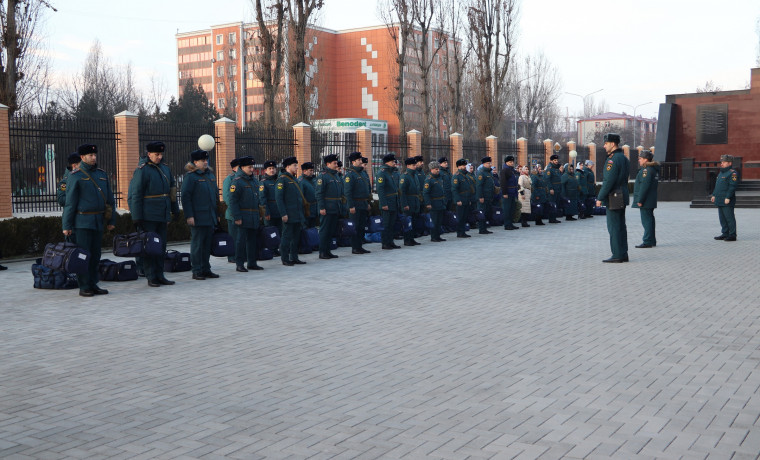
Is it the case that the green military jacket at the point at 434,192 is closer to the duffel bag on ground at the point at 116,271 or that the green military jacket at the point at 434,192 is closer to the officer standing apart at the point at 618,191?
the officer standing apart at the point at 618,191

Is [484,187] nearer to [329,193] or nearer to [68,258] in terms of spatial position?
[329,193]

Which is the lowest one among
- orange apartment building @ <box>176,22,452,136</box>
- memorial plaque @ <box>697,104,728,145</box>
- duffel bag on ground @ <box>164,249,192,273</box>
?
duffel bag on ground @ <box>164,249,192,273</box>

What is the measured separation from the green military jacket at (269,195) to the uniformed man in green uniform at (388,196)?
260 cm

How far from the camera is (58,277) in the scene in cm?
1029

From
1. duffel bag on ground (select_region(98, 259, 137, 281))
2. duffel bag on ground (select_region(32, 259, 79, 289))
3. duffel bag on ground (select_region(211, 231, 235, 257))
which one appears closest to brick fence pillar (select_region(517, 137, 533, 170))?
duffel bag on ground (select_region(211, 231, 235, 257))

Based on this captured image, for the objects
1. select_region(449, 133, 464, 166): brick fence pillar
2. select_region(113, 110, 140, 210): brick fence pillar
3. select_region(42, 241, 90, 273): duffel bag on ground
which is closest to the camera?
select_region(42, 241, 90, 273): duffel bag on ground

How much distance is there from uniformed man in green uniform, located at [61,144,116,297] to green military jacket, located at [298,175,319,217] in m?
4.12

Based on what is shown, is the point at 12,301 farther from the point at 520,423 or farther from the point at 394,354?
the point at 520,423

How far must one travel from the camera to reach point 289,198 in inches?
494

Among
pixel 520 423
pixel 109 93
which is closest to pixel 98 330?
pixel 520 423

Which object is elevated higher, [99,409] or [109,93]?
[109,93]

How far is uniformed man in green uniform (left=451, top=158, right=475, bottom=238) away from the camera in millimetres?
17156

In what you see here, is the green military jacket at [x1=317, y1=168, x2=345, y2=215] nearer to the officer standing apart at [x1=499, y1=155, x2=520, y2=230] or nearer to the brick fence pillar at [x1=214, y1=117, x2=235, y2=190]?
the officer standing apart at [x1=499, y1=155, x2=520, y2=230]

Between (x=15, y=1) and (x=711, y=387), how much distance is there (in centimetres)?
2091
